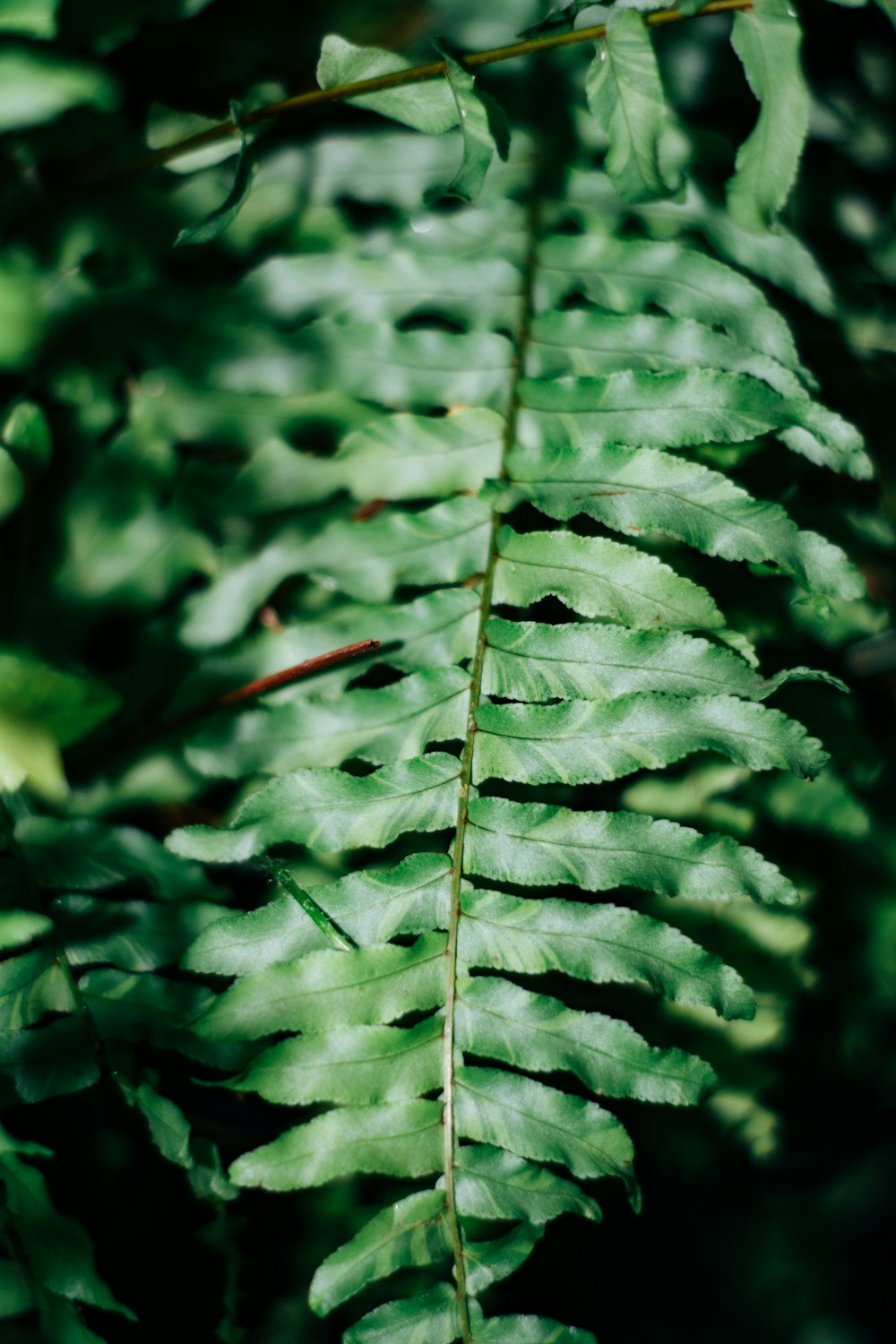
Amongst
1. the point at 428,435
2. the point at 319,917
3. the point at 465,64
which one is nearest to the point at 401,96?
the point at 465,64

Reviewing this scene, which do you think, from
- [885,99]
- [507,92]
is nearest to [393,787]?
[507,92]

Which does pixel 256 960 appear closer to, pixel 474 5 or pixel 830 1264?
pixel 474 5

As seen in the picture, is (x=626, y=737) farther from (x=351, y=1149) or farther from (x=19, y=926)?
(x=19, y=926)

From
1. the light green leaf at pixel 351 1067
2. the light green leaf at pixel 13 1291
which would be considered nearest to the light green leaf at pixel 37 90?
the light green leaf at pixel 351 1067

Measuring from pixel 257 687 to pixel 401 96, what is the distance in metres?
0.62

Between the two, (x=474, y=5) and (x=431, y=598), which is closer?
(x=431, y=598)

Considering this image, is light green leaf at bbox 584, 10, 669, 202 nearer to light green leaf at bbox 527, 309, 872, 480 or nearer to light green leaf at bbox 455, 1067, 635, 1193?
light green leaf at bbox 527, 309, 872, 480

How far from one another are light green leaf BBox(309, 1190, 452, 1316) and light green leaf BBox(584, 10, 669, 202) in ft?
3.14

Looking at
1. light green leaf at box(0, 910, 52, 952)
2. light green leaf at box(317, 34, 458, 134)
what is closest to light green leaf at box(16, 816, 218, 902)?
light green leaf at box(0, 910, 52, 952)

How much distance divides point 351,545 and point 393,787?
0.28 metres

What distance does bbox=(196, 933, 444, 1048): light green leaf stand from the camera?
0.81 meters

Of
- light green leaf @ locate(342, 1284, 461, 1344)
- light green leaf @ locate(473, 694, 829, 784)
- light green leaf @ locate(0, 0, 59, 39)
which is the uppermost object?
light green leaf @ locate(0, 0, 59, 39)

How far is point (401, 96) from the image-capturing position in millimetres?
855

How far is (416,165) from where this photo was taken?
107 cm
